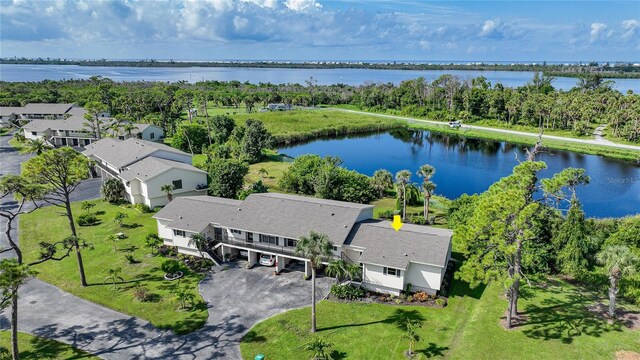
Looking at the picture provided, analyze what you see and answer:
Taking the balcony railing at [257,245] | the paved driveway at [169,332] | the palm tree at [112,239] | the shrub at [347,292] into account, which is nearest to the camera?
the paved driveway at [169,332]

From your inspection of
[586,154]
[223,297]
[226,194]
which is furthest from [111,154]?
[586,154]

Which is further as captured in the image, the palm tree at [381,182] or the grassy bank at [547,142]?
the grassy bank at [547,142]

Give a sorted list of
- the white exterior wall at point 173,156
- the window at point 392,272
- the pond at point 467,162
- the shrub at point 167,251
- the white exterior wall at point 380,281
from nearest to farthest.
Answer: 1. the window at point 392,272
2. the white exterior wall at point 380,281
3. the shrub at point 167,251
4. the white exterior wall at point 173,156
5. the pond at point 467,162

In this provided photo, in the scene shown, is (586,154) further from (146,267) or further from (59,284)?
(59,284)

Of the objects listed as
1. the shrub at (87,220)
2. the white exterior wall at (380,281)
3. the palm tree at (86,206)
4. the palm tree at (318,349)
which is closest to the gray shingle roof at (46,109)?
the palm tree at (86,206)

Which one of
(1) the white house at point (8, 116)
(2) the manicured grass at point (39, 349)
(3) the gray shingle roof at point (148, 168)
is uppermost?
(1) the white house at point (8, 116)

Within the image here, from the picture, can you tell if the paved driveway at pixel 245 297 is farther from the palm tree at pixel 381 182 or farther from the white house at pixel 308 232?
the palm tree at pixel 381 182

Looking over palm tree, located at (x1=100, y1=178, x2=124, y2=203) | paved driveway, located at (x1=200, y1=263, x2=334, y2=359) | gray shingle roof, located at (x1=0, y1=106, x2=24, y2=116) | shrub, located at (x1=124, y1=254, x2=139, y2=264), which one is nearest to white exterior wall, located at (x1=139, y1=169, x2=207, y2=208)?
palm tree, located at (x1=100, y1=178, x2=124, y2=203)

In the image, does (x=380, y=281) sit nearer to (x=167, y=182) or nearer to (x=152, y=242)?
(x=152, y=242)
